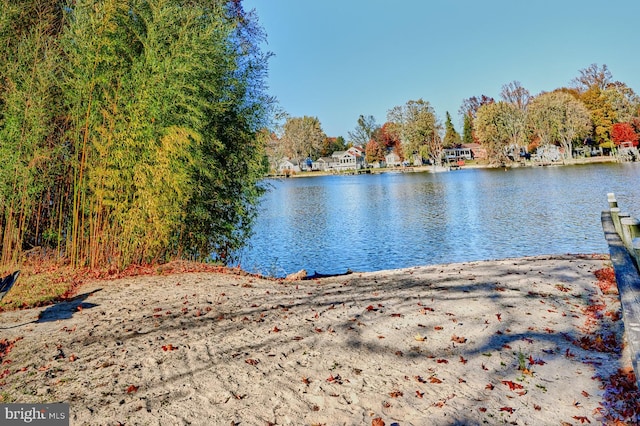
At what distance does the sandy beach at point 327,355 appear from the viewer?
3.45 m

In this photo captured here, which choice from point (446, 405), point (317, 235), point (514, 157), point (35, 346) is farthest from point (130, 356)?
point (514, 157)

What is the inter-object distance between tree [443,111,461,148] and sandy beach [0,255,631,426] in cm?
8755

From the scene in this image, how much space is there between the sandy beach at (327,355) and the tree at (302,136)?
9632cm

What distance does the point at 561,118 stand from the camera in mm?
63438

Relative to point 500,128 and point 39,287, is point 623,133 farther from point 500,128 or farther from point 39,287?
point 39,287

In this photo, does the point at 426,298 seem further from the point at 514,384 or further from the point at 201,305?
the point at 201,305

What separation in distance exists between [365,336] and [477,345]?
125 centimetres

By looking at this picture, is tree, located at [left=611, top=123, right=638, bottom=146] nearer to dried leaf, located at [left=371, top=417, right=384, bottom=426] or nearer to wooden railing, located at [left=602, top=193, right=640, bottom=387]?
wooden railing, located at [left=602, top=193, right=640, bottom=387]

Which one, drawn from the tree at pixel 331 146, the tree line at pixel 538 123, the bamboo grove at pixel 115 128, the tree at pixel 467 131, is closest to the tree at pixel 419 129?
the tree line at pixel 538 123

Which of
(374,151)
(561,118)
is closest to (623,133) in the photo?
(561,118)

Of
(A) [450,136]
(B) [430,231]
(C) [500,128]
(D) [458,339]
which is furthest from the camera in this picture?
(A) [450,136]

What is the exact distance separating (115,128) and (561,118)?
6945 cm

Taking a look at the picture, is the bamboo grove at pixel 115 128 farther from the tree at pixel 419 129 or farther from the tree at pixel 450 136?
the tree at pixel 450 136

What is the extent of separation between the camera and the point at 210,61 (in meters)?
9.05
